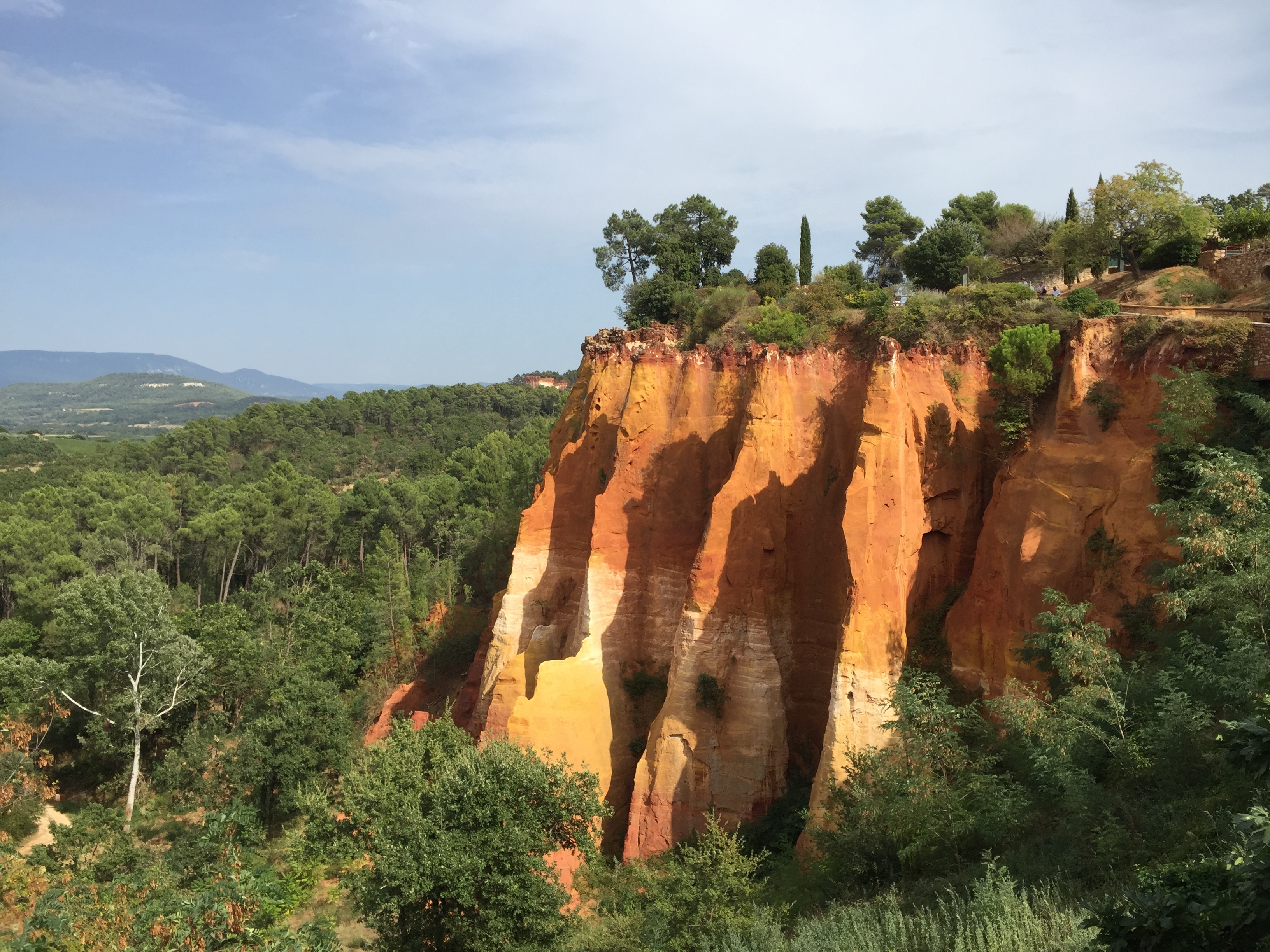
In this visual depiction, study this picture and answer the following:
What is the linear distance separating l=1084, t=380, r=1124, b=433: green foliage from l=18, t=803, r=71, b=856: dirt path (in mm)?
33649

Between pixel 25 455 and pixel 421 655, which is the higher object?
pixel 25 455

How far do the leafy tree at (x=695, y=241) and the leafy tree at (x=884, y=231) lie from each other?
783 centimetres

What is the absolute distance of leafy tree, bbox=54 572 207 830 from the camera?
110 feet

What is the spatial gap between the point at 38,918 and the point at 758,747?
13.7m

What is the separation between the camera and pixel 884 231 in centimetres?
4381

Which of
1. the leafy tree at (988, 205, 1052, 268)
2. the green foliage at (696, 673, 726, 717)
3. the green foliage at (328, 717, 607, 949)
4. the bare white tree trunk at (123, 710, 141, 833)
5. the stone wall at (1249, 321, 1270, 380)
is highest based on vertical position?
the leafy tree at (988, 205, 1052, 268)

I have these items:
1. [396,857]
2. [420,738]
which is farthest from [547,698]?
[396,857]

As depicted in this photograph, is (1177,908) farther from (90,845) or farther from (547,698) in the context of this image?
(90,845)

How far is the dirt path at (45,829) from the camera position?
31.3 meters

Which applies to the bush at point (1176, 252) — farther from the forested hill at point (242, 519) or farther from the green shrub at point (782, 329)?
the forested hill at point (242, 519)

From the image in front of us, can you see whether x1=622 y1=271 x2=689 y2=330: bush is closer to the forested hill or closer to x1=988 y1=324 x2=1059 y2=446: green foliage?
the forested hill

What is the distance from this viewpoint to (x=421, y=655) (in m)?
39.5

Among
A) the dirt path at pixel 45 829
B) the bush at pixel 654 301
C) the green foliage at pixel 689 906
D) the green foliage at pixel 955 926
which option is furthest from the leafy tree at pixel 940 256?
the dirt path at pixel 45 829

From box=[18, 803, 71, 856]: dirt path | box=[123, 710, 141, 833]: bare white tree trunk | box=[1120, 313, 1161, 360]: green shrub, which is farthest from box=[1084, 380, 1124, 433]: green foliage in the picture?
box=[18, 803, 71, 856]: dirt path
